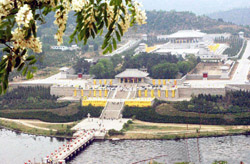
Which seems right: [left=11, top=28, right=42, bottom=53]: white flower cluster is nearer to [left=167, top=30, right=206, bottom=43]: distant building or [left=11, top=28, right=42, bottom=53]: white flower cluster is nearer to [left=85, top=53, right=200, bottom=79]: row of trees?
[left=85, top=53, right=200, bottom=79]: row of trees

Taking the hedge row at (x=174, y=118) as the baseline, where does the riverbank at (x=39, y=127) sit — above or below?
below

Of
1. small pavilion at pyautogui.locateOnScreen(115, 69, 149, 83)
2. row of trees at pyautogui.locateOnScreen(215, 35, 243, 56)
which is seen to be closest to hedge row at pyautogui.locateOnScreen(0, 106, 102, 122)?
small pavilion at pyautogui.locateOnScreen(115, 69, 149, 83)

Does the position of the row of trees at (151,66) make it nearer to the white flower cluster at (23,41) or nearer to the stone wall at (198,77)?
the stone wall at (198,77)

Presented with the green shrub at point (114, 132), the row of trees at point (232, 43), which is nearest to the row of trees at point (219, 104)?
the green shrub at point (114, 132)

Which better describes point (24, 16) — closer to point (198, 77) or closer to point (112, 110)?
point (112, 110)

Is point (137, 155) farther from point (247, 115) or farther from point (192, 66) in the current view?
point (192, 66)
